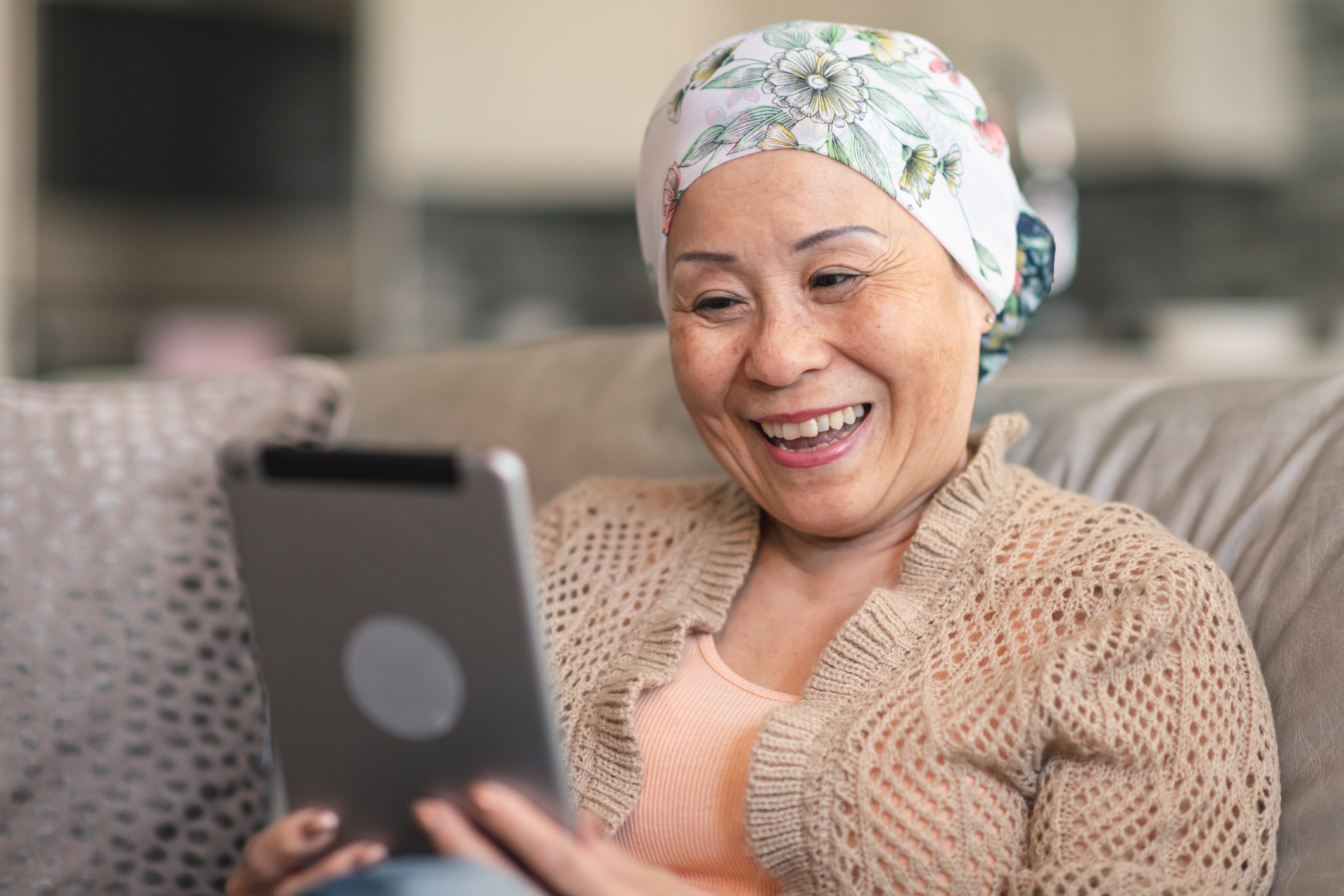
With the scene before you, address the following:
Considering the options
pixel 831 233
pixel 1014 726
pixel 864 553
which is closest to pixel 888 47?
pixel 831 233

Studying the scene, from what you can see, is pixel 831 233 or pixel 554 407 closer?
pixel 831 233

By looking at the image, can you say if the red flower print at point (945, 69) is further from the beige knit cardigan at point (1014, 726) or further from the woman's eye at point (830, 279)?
the beige knit cardigan at point (1014, 726)

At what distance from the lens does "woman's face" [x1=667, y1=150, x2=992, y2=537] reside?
100 centimetres

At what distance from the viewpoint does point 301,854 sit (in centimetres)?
79

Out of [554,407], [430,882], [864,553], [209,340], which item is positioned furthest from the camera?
[209,340]

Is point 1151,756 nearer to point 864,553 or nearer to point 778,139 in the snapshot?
point 864,553

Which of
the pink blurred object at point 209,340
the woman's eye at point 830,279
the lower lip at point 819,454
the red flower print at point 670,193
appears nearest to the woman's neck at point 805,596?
the lower lip at point 819,454

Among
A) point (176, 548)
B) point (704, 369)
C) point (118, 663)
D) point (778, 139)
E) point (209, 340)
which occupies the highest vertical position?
point (778, 139)

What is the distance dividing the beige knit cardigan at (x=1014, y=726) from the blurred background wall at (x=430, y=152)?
2.89 metres

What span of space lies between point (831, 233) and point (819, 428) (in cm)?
17

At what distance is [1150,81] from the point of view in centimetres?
417

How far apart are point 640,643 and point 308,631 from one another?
0.41 m

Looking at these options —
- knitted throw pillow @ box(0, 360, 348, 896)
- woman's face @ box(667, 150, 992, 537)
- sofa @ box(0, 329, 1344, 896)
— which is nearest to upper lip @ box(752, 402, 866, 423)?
woman's face @ box(667, 150, 992, 537)

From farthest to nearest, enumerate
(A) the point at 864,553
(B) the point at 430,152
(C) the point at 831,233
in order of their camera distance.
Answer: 1. (B) the point at 430,152
2. (A) the point at 864,553
3. (C) the point at 831,233
